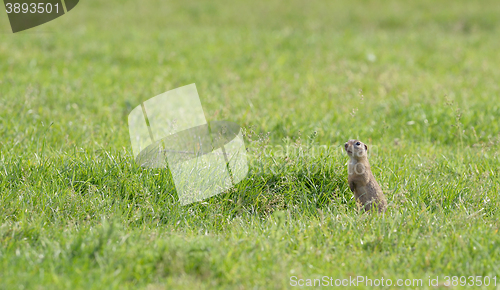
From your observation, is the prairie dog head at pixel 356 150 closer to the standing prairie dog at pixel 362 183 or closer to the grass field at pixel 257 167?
the standing prairie dog at pixel 362 183

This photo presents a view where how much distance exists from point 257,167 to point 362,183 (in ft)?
3.04

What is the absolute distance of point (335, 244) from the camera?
3273 millimetres

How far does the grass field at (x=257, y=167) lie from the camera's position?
294 cm

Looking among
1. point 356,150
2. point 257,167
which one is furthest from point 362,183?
point 257,167

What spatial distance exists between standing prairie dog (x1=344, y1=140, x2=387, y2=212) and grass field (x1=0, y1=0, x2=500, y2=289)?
0.15m

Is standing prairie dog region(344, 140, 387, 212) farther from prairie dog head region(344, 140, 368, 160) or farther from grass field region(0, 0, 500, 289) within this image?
grass field region(0, 0, 500, 289)

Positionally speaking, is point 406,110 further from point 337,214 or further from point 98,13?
point 98,13

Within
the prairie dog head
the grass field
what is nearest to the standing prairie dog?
the prairie dog head

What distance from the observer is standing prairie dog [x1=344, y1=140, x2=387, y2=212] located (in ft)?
12.4

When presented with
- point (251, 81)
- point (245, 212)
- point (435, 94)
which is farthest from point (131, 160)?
point (435, 94)

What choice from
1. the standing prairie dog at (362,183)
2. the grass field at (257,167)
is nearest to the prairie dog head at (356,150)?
the standing prairie dog at (362,183)

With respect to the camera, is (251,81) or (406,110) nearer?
(406,110)

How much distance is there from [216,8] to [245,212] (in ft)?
44.8

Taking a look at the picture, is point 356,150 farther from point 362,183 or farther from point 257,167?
point 257,167
